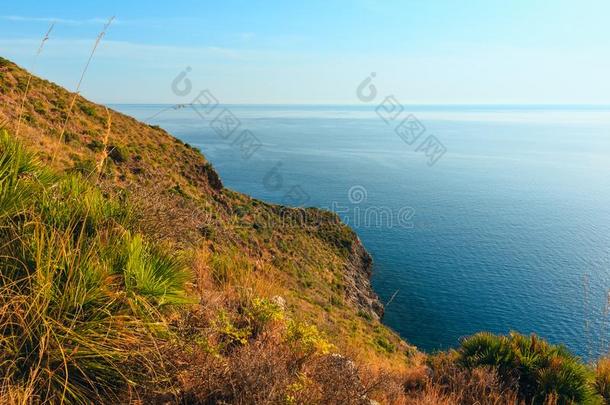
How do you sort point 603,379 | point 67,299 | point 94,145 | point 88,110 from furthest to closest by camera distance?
1. point 88,110
2. point 94,145
3. point 603,379
4. point 67,299

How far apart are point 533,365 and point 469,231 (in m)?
64.9

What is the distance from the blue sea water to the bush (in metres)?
2.35

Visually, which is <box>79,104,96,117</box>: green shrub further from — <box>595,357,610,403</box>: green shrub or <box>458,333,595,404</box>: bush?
<box>595,357,610,403</box>: green shrub

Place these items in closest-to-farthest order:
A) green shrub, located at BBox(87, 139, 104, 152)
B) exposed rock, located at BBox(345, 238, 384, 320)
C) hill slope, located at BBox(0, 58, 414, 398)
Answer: hill slope, located at BBox(0, 58, 414, 398) → green shrub, located at BBox(87, 139, 104, 152) → exposed rock, located at BBox(345, 238, 384, 320)

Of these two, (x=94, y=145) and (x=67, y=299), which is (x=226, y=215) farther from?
(x=67, y=299)

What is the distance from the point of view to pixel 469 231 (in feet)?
218

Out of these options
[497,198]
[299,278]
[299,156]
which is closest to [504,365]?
[299,278]

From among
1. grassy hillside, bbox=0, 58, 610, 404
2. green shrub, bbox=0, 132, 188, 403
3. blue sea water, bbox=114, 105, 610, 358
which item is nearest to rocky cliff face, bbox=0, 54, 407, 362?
grassy hillside, bbox=0, 58, 610, 404

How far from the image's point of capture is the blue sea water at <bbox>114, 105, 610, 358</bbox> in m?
43.2

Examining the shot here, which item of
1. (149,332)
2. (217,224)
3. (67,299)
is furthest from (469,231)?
(67,299)

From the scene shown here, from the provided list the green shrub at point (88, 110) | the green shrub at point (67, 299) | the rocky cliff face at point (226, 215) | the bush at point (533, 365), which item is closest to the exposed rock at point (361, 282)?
the rocky cliff face at point (226, 215)

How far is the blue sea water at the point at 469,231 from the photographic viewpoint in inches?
1699

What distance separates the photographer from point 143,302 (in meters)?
3.44

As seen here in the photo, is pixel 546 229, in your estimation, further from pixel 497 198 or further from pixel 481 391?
pixel 481 391
